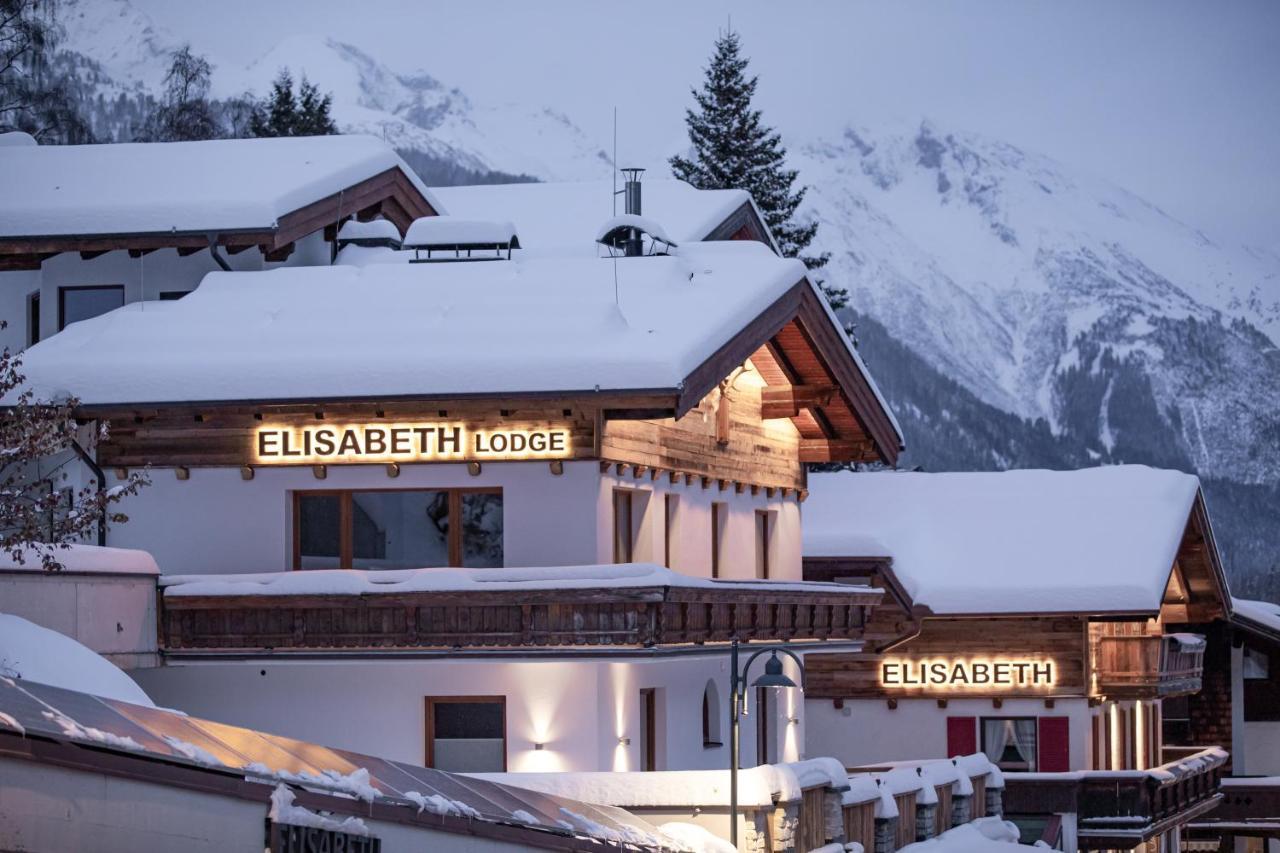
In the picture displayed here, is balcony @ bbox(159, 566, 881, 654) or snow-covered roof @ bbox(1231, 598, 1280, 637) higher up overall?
balcony @ bbox(159, 566, 881, 654)

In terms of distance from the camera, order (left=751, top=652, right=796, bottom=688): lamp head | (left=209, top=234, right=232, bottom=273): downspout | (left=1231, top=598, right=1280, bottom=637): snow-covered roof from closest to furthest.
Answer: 1. (left=751, top=652, right=796, bottom=688): lamp head
2. (left=209, top=234, right=232, bottom=273): downspout
3. (left=1231, top=598, right=1280, bottom=637): snow-covered roof

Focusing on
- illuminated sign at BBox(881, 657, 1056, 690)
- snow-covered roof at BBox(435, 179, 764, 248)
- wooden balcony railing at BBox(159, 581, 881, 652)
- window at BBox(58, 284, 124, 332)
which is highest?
snow-covered roof at BBox(435, 179, 764, 248)

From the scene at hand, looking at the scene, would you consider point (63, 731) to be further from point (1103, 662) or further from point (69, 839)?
point (1103, 662)

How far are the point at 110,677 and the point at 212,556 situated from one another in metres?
6.65

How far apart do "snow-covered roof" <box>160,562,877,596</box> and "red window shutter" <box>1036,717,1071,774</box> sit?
1822cm

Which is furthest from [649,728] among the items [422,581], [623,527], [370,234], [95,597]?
[370,234]

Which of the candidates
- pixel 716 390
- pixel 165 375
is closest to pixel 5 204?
pixel 165 375

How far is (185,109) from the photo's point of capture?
65.0m

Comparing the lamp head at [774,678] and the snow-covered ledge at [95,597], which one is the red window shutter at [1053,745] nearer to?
the snow-covered ledge at [95,597]

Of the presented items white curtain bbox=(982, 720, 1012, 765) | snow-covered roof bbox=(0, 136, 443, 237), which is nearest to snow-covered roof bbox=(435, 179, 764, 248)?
snow-covered roof bbox=(0, 136, 443, 237)

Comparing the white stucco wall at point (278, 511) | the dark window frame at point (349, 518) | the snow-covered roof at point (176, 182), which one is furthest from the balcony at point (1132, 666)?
the dark window frame at point (349, 518)

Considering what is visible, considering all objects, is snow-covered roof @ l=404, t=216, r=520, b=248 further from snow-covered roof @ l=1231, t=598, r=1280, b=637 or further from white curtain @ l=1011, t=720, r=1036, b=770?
snow-covered roof @ l=1231, t=598, r=1280, b=637

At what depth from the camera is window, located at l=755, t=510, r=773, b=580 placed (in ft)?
120

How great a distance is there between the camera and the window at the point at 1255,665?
5597 cm
